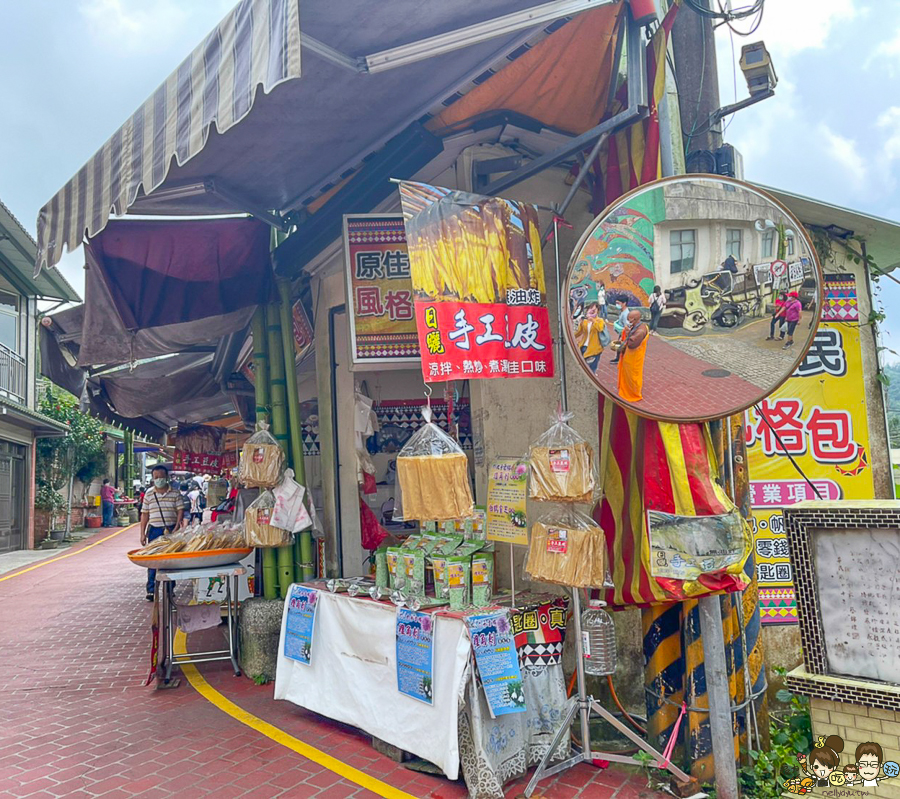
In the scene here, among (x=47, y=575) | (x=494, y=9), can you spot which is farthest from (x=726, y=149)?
(x=47, y=575)

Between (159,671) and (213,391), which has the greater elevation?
(213,391)

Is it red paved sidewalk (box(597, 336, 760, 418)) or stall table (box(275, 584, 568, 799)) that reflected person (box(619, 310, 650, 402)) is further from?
stall table (box(275, 584, 568, 799))

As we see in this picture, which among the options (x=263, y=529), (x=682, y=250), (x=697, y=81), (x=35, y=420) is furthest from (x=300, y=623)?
(x=35, y=420)

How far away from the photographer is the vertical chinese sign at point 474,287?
369cm

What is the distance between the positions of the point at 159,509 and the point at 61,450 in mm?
15197

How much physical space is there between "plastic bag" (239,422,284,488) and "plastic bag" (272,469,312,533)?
0.08 metres

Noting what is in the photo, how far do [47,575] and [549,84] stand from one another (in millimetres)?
13982

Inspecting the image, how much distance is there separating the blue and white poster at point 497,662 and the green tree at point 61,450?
1965 centimetres

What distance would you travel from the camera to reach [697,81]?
4559 mm

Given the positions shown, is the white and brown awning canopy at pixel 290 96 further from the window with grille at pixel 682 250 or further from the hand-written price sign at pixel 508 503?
the hand-written price sign at pixel 508 503

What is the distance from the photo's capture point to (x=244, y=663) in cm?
605

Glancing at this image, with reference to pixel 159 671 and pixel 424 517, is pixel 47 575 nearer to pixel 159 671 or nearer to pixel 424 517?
pixel 159 671

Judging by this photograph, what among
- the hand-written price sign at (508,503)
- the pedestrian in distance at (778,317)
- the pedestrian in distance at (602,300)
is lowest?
the hand-written price sign at (508,503)

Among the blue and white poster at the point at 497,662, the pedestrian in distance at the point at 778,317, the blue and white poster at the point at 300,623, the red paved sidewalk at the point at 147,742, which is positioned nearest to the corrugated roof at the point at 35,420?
the red paved sidewalk at the point at 147,742
